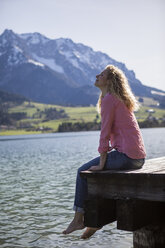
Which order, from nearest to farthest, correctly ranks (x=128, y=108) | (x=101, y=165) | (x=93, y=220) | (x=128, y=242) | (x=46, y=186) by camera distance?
1. (x=93, y=220)
2. (x=101, y=165)
3. (x=128, y=108)
4. (x=128, y=242)
5. (x=46, y=186)

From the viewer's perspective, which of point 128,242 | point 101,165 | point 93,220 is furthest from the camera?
point 128,242

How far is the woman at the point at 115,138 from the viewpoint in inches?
284

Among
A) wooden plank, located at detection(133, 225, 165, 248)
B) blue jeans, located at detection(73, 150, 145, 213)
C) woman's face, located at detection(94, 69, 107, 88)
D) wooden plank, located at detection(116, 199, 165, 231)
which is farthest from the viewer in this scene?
woman's face, located at detection(94, 69, 107, 88)

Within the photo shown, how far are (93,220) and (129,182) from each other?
111 cm

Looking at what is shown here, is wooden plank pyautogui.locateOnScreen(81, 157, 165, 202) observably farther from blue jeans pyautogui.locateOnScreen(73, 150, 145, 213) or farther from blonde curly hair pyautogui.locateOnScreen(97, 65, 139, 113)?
blonde curly hair pyautogui.locateOnScreen(97, 65, 139, 113)

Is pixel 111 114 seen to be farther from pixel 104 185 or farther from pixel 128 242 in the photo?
pixel 128 242

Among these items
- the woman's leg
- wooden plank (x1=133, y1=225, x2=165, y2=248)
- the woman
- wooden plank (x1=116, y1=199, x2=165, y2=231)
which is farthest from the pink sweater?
wooden plank (x1=133, y1=225, x2=165, y2=248)

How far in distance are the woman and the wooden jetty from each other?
52 cm

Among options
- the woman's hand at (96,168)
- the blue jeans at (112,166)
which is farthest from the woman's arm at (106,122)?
the woman's hand at (96,168)

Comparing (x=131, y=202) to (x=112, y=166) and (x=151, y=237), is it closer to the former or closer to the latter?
(x=112, y=166)

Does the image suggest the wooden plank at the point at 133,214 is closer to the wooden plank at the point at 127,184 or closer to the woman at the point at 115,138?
the wooden plank at the point at 127,184

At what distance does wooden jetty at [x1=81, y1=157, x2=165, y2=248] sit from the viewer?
19.8 feet

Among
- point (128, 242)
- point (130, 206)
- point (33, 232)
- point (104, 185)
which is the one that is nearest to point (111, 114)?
point (104, 185)

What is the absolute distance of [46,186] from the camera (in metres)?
26.2
